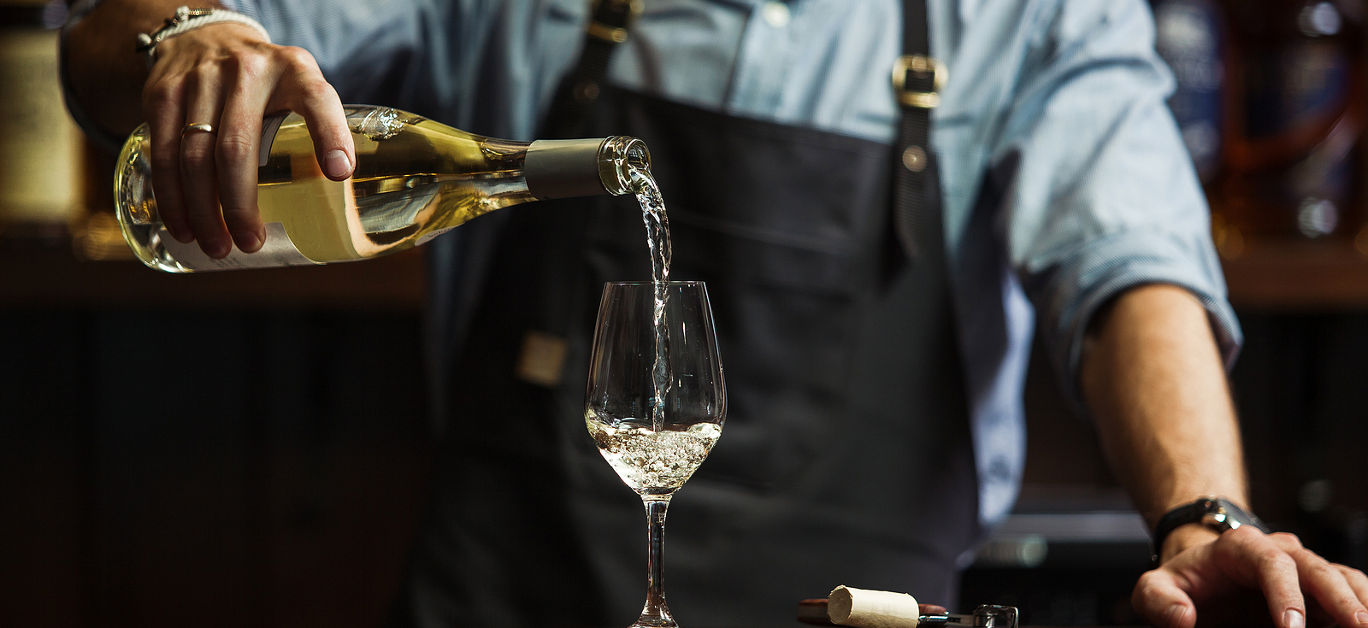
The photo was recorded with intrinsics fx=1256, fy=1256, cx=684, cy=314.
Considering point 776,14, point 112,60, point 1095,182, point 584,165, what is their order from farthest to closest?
point 776,14
point 1095,182
point 112,60
point 584,165

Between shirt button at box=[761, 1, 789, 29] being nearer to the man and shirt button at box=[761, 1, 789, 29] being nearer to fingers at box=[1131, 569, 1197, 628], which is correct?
the man

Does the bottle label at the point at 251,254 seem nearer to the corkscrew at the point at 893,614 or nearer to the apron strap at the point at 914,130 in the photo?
the corkscrew at the point at 893,614

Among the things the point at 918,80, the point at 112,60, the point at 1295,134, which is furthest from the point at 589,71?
the point at 1295,134

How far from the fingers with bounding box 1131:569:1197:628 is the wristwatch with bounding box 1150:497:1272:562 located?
0.22 feet

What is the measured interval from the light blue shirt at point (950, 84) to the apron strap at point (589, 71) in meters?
0.03

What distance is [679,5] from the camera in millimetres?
1197

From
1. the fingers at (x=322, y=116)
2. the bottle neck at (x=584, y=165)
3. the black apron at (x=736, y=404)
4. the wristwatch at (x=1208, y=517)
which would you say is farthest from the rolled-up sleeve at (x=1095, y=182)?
the fingers at (x=322, y=116)

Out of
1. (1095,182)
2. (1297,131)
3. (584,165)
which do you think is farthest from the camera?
(1297,131)

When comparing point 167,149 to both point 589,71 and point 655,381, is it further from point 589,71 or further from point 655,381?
point 589,71

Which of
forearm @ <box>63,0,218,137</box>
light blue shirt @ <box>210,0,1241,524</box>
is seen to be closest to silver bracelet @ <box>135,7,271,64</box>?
forearm @ <box>63,0,218,137</box>

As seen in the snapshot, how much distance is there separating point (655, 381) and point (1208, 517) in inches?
14.7

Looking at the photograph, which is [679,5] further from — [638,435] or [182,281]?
[182,281]

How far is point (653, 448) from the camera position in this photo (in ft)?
2.53

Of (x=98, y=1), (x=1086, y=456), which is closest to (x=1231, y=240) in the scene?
(x=1086, y=456)
